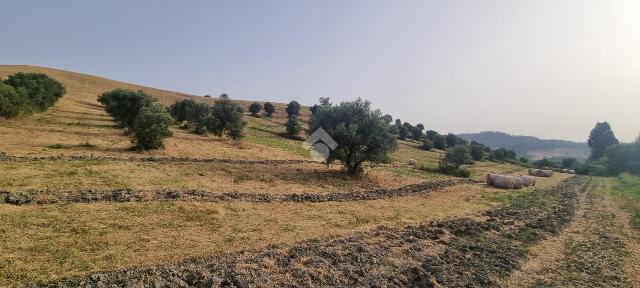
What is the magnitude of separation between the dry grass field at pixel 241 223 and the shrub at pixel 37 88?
2286cm

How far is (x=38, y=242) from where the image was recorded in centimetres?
1150

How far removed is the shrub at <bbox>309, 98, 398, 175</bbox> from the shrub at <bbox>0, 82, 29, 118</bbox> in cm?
3506

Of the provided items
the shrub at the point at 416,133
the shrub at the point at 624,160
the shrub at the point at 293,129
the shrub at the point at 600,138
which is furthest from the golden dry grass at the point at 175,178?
the shrub at the point at 600,138

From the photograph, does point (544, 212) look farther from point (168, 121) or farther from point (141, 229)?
point (168, 121)

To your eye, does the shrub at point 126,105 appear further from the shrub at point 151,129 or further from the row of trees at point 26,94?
the shrub at point 151,129

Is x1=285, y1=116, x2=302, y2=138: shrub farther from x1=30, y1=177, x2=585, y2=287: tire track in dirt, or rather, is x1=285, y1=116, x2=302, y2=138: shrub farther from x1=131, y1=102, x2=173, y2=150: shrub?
x1=30, y1=177, x2=585, y2=287: tire track in dirt

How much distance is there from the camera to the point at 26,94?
4741 cm

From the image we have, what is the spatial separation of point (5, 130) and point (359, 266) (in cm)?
3964

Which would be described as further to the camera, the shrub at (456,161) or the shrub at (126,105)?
the shrub at (456,161)

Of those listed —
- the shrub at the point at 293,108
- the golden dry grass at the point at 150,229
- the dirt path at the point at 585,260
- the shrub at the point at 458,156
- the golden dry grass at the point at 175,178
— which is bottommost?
the golden dry grass at the point at 175,178

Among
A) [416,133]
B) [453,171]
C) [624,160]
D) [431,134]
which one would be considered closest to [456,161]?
[453,171]

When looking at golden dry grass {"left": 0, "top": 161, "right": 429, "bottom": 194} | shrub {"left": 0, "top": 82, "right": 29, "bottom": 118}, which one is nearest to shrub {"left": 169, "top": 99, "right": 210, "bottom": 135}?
shrub {"left": 0, "top": 82, "right": 29, "bottom": 118}

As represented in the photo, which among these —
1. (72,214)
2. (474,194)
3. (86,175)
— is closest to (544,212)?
(474,194)

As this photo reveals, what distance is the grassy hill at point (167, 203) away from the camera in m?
11.4
